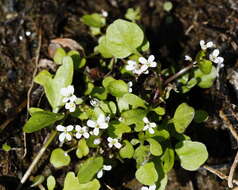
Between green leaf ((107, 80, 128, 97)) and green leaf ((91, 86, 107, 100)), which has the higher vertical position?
green leaf ((107, 80, 128, 97))

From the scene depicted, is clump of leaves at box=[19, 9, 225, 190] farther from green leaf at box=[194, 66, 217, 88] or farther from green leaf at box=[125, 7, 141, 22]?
green leaf at box=[125, 7, 141, 22]

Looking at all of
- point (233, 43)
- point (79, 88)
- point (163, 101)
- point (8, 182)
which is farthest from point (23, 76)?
point (233, 43)

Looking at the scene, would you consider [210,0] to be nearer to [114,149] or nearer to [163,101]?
[163,101]

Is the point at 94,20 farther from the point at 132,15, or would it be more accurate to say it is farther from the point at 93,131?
the point at 93,131

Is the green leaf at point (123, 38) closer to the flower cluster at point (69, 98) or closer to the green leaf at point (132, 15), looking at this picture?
the flower cluster at point (69, 98)

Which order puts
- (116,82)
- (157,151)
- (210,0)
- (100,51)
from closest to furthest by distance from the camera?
(157,151) → (116,82) → (100,51) → (210,0)

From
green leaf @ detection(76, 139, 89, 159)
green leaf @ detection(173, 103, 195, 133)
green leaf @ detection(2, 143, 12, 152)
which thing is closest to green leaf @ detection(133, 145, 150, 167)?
green leaf @ detection(173, 103, 195, 133)

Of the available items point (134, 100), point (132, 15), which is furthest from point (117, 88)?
point (132, 15)
